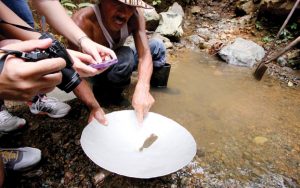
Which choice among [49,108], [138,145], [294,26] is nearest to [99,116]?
[138,145]

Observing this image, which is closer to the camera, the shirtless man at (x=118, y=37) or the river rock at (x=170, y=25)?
the shirtless man at (x=118, y=37)

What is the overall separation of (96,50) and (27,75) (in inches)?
38.9

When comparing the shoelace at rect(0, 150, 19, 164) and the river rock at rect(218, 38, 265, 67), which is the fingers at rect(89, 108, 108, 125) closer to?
the shoelace at rect(0, 150, 19, 164)

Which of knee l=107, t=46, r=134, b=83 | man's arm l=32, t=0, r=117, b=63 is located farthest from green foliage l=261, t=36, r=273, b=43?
man's arm l=32, t=0, r=117, b=63

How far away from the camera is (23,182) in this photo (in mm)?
1698

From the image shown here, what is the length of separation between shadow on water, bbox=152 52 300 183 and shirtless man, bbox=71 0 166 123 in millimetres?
519

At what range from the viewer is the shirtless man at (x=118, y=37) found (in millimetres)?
2342

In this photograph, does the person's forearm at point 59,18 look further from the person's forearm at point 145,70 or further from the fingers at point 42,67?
the fingers at point 42,67

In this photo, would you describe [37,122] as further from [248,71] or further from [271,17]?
[271,17]

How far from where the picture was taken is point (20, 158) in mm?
1727

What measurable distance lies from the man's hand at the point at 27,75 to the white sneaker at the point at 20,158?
2.75 ft

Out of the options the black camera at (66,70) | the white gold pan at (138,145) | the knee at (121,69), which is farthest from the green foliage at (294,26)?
the black camera at (66,70)

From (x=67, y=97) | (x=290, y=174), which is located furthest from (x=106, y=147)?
(x=290, y=174)

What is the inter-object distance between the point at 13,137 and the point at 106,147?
2.85 ft
